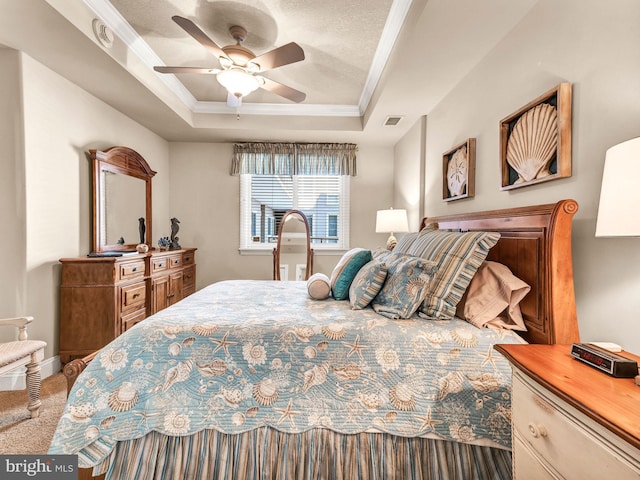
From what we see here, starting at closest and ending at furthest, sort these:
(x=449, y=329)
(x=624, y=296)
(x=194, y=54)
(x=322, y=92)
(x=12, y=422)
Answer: (x=624, y=296), (x=449, y=329), (x=12, y=422), (x=194, y=54), (x=322, y=92)

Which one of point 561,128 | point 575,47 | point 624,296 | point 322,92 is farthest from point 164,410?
point 322,92

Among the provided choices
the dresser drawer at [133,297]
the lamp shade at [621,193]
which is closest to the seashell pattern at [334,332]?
the lamp shade at [621,193]

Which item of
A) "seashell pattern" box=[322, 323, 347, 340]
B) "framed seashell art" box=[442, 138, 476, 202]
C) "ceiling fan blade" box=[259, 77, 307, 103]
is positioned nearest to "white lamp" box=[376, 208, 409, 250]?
"framed seashell art" box=[442, 138, 476, 202]

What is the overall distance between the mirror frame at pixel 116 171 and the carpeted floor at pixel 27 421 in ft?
4.10

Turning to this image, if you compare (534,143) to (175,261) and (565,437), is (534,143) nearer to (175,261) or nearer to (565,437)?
(565,437)

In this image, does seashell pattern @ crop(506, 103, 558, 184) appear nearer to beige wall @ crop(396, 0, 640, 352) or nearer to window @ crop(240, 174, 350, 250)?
beige wall @ crop(396, 0, 640, 352)

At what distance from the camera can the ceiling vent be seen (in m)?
3.47

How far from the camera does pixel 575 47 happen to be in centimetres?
146

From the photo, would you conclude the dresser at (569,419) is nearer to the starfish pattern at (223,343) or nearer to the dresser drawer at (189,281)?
the starfish pattern at (223,343)

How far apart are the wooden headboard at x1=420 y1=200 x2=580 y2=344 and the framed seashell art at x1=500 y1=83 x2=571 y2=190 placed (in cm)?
25

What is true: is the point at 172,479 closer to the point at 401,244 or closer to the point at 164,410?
the point at 164,410

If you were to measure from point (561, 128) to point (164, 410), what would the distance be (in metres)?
2.23

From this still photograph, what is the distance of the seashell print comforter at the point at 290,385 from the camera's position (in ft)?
4.23

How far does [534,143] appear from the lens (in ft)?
5.52
